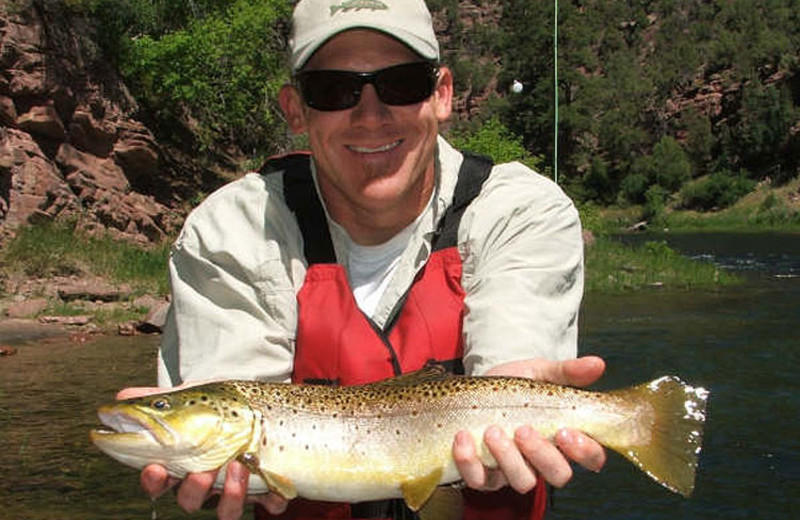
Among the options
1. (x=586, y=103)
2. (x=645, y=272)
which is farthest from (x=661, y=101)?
(x=645, y=272)

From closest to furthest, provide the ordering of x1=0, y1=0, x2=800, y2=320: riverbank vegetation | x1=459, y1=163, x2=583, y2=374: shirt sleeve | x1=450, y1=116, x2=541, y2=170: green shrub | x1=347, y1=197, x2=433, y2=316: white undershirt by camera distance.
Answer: x1=459, y1=163, x2=583, y2=374: shirt sleeve → x1=347, y1=197, x2=433, y2=316: white undershirt → x1=0, y1=0, x2=800, y2=320: riverbank vegetation → x1=450, y1=116, x2=541, y2=170: green shrub

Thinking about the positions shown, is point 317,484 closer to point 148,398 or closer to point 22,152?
point 148,398

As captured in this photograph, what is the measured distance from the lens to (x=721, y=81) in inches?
3632

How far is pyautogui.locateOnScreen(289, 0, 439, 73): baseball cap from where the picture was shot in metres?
3.87

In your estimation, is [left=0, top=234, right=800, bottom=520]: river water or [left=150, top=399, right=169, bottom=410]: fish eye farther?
[left=0, top=234, right=800, bottom=520]: river water

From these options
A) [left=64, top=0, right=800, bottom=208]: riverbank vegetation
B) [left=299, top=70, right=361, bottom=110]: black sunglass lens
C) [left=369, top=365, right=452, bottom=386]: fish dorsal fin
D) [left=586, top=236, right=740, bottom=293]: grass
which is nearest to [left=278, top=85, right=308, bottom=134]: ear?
[left=299, top=70, right=361, bottom=110]: black sunglass lens

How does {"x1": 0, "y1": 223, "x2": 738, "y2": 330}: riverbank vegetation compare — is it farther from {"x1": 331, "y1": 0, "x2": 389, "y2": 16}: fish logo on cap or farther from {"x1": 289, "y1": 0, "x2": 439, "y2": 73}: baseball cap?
{"x1": 331, "y1": 0, "x2": 389, "y2": 16}: fish logo on cap

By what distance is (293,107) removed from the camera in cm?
432

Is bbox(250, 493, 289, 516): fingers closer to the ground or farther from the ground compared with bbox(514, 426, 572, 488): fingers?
closer to the ground

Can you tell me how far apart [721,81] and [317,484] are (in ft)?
314

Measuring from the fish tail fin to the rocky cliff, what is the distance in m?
19.6

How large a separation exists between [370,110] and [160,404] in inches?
56.7

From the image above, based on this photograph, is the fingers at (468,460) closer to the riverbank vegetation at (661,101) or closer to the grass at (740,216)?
the riverbank vegetation at (661,101)

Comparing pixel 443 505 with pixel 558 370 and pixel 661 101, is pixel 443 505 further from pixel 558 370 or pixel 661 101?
pixel 661 101
